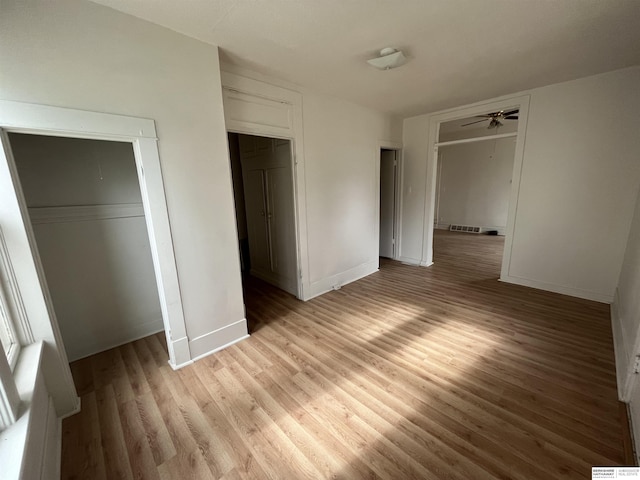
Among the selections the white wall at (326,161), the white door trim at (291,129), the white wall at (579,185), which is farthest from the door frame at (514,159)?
the white door trim at (291,129)

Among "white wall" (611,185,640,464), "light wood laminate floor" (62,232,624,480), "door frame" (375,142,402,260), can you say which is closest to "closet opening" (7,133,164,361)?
"light wood laminate floor" (62,232,624,480)

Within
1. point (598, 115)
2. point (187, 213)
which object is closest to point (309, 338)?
point (187, 213)

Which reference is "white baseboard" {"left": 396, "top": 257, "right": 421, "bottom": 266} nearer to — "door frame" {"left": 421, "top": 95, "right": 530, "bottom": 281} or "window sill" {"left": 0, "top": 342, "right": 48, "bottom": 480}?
"door frame" {"left": 421, "top": 95, "right": 530, "bottom": 281}

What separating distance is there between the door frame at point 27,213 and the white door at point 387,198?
12.7ft

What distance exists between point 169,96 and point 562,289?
485 centimetres

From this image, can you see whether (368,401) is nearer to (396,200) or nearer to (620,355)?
(620,355)

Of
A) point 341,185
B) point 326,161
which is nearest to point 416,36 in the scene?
A: point 326,161

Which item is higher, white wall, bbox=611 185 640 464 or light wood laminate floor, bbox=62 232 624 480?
white wall, bbox=611 185 640 464

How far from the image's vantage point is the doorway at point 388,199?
4715 millimetres

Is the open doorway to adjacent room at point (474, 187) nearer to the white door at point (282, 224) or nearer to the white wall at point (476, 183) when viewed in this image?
the white wall at point (476, 183)

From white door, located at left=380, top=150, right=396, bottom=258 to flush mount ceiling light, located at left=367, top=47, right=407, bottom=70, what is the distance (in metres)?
2.53

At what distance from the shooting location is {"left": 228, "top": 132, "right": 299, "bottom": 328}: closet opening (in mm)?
3250

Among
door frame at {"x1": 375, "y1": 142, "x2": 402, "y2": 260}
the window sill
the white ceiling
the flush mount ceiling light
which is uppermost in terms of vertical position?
the white ceiling

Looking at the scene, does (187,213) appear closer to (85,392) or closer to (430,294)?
(85,392)
